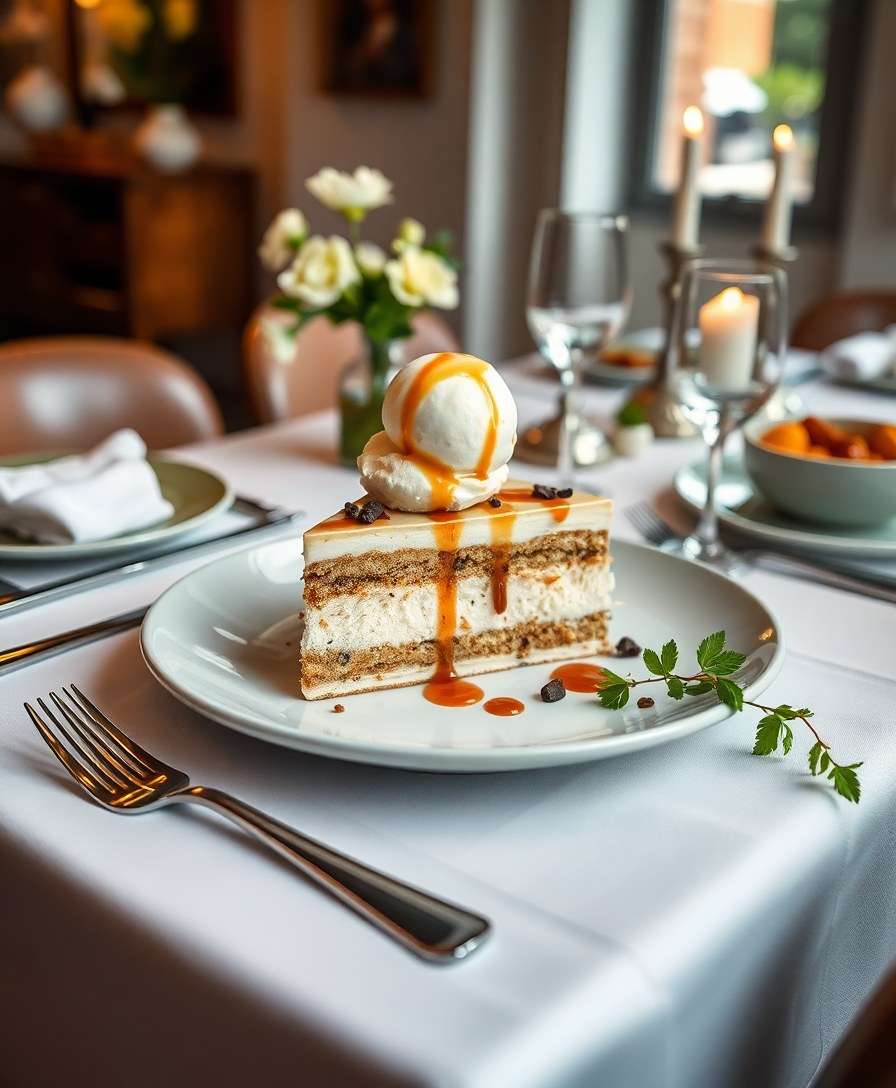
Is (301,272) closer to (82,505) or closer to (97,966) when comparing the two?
(82,505)

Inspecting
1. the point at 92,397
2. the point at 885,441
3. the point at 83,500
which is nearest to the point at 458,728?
the point at 83,500

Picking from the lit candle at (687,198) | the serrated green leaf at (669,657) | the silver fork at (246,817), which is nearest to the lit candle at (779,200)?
the lit candle at (687,198)

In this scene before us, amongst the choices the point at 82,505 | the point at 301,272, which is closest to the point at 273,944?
the point at 82,505

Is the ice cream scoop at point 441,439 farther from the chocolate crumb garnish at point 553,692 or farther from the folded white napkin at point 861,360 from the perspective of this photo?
the folded white napkin at point 861,360

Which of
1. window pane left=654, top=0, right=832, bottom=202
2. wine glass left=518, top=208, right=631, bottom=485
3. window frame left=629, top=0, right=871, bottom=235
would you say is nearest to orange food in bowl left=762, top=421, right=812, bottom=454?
wine glass left=518, top=208, right=631, bottom=485

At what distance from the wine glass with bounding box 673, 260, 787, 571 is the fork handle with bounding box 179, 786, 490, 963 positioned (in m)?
0.66

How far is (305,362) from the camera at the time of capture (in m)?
2.19

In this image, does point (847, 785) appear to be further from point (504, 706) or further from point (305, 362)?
point (305, 362)

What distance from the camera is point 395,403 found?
0.90m

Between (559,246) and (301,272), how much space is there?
0.33 metres

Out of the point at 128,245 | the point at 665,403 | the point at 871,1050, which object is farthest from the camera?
the point at 128,245

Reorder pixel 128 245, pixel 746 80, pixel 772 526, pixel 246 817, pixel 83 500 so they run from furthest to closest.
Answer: pixel 128 245
pixel 746 80
pixel 772 526
pixel 83 500
pixel 246 817

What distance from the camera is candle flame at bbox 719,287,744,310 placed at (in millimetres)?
1129

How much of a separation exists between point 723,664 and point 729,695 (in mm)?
42
